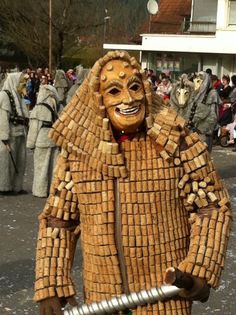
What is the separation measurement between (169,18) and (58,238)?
3349cm

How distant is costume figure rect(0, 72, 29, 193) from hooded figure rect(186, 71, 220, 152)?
2.18 m

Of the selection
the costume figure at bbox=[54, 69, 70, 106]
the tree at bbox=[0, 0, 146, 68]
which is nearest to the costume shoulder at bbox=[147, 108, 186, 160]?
the costume figure at bbox=[54, 69, 70, 106]

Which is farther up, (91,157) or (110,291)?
(91,157)

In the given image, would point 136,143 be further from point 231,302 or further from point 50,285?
point 231,302

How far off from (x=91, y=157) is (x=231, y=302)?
10.4 feet

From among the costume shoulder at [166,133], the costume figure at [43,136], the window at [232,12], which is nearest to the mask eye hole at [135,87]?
the costume shoulder at [166,133]

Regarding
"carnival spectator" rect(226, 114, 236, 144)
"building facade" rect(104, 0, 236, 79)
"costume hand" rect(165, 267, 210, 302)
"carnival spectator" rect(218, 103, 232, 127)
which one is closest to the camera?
"costume hand" rect(165, 267, 210, 302)

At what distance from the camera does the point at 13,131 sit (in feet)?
30.7

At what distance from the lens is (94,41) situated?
4500 cm

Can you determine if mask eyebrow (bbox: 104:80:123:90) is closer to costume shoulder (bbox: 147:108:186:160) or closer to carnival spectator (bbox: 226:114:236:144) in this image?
costume shoulder (bbox: 147:108:186:160)

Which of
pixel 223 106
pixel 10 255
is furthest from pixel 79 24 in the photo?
pixel 10 255

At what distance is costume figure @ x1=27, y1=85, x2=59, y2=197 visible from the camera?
904 cm

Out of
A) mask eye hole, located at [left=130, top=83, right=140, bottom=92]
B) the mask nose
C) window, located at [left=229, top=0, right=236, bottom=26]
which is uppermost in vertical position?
window, located at [left=229, top=0, right=236, bottom=26]

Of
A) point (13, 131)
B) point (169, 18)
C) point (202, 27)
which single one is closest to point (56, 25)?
point (169, 18)
